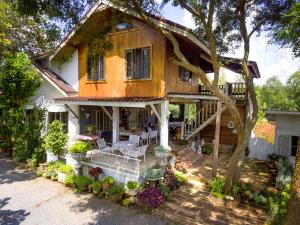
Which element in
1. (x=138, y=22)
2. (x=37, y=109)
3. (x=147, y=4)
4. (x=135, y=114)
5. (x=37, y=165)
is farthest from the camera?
(x=135, y=114)

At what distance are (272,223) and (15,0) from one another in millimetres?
12618

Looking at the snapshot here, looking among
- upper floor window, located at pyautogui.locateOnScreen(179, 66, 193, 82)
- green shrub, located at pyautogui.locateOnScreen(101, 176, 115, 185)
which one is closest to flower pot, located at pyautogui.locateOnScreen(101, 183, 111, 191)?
green shrub, located at pyautogui.locateOnScreen(101, 176, 115, 185)

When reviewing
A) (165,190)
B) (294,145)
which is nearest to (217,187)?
(165,190)

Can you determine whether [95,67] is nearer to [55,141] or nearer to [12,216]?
[55,141]

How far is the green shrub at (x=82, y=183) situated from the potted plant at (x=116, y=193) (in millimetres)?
1379

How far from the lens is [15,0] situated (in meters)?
8.86

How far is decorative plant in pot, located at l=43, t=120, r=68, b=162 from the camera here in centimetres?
1155

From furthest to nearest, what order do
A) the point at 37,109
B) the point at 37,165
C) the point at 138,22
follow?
the point at 37,109 → the point at 37,165 → the point at 138,22

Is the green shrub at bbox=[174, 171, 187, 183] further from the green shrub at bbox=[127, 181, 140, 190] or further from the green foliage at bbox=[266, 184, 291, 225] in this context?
the green foliage at bbox=[266, 184, 291, 225]

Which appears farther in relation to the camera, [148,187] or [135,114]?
[135,114]

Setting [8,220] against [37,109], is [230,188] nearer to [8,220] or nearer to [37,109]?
[8,220]

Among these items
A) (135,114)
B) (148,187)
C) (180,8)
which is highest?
(180,8)

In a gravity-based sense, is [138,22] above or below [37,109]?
above

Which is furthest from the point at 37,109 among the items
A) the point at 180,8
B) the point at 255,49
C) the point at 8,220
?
the point at 255,49
